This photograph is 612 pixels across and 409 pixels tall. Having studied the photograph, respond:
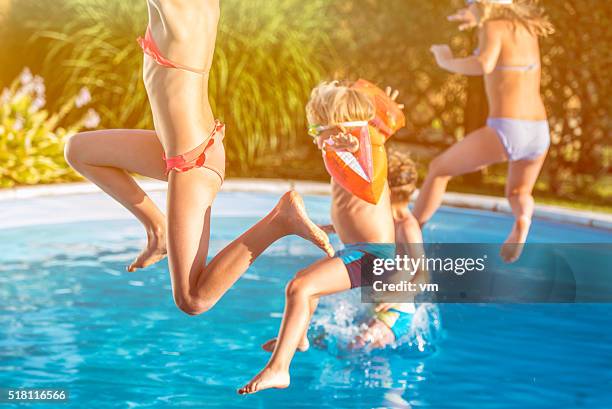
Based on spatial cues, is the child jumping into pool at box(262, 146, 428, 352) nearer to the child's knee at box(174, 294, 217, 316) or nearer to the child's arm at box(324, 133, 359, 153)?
the child's arm at box(324, 133, 359, 153)

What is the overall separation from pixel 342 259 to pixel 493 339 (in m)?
1.88

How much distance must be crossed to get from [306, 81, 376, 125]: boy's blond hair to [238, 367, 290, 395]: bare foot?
1.12m

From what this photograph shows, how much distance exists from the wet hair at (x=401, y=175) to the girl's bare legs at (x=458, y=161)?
1463mm

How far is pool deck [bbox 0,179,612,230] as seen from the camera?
8.84 m

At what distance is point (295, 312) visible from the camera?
457 centimetres

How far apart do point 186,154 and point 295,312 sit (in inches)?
33.2

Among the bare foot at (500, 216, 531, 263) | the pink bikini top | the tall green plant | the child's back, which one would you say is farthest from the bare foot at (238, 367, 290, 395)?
the tall green plant

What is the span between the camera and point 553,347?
613 cm

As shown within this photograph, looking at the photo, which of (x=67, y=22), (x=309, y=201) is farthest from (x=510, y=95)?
(x=67, y=22)

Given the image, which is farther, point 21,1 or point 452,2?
point 21,1

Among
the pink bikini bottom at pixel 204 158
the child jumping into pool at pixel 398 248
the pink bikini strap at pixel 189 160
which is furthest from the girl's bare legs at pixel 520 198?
the pink bikini strap at pixel 189 160

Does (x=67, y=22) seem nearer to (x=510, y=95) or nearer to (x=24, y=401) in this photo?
(x=510, y=95)

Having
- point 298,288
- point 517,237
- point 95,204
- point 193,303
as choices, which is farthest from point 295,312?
point 95,204

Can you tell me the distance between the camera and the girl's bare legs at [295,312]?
14.6ft
